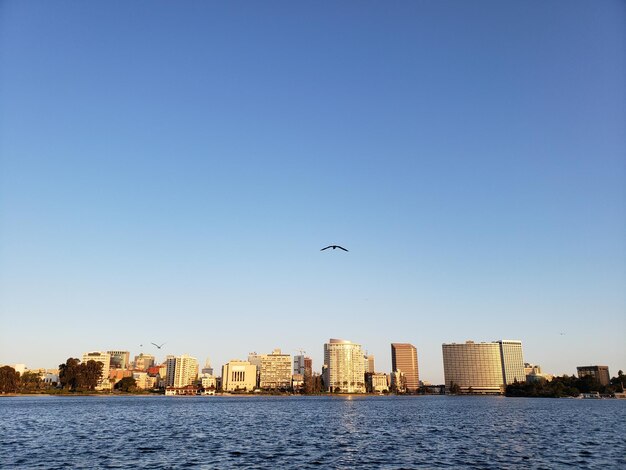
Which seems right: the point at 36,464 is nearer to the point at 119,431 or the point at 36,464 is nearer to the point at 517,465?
the point at 119,431

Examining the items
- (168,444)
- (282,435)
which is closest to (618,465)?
(282,435)

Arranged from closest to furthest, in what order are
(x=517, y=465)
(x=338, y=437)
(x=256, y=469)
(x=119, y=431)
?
(x=256, y=469)
(x=517, y=465)
(x=338, y=437)
(x=119, y=431)

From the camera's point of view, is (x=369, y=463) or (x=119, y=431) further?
(x=119, y=431)

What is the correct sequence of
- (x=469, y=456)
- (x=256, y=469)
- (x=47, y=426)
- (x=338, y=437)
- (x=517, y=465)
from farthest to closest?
1. (x=47, y=426)
2. (x=338, y=437)
3. (x=469, y=456)
4. (x=517, y=465)
5. (x=256, y=469)

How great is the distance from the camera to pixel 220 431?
243 feet

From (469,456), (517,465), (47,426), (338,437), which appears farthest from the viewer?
(47,426)

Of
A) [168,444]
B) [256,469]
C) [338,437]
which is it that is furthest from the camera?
[338,437]

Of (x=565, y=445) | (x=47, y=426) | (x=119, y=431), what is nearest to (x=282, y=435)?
(x=119, y=431)

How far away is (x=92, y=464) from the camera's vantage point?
43938 millimetres

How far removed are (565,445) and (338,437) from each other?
2958 cm

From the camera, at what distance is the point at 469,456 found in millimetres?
50562

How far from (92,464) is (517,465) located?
4047cm

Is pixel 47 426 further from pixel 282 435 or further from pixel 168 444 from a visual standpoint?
pixel 282 435

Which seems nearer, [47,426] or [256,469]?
[256,469]
